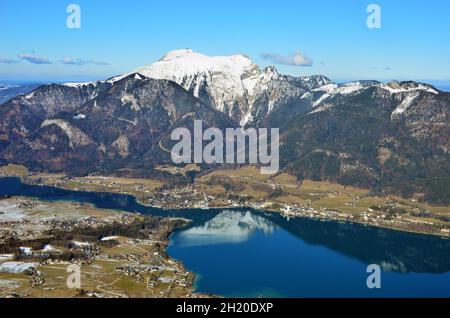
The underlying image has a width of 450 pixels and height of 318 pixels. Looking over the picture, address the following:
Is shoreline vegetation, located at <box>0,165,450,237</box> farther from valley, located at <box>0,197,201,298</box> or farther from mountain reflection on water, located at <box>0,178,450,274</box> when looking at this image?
valley, located at <box>0,197,201,298</box>

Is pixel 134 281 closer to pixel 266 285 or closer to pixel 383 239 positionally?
pixel 266 285

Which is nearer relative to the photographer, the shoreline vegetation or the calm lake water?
the calm lake water

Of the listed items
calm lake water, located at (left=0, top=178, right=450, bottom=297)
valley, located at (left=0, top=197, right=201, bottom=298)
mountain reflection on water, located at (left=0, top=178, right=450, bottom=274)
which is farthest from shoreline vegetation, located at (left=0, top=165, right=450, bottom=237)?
valley, located at (left=0, top=197, right=201, bottom=298)

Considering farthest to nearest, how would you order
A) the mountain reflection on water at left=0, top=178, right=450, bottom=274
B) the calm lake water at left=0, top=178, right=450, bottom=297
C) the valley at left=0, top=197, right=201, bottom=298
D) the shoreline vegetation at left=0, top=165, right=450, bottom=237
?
1. the shoreline vegetation at left=0, top=165, right=450, bottom=237
2. the mountain reflection on water at left=0, top=178, right=450, bottom=274
3. the calm lake water at left=0, top=178, right=450, bottom=297
4. the valley at left=0, top=197, right=201, bottom=298

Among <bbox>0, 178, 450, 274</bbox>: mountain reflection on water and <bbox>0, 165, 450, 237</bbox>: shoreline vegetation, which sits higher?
<bbox>0, 165, 450, 237</bbox>: shoreline vegetation

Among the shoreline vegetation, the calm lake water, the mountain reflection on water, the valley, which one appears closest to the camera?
the valley

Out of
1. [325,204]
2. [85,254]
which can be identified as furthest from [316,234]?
[85,254]

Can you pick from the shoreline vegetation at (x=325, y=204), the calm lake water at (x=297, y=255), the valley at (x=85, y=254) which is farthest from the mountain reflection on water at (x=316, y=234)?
the valley at (x=85, y=254)

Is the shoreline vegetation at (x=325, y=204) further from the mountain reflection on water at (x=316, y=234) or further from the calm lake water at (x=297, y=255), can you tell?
the calm lake water at (x=297, y=255)

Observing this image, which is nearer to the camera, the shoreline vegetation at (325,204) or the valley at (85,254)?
the valley at (85,254)

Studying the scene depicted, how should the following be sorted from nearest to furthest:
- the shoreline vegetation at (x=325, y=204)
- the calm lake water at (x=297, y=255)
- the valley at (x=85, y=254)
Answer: the valley at (x=85, y=254), the calm lake water at (x=297, y=255), the shoreline vegetation at (x=325, y=204)

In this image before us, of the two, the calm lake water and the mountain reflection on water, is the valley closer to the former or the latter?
the calm lake water
